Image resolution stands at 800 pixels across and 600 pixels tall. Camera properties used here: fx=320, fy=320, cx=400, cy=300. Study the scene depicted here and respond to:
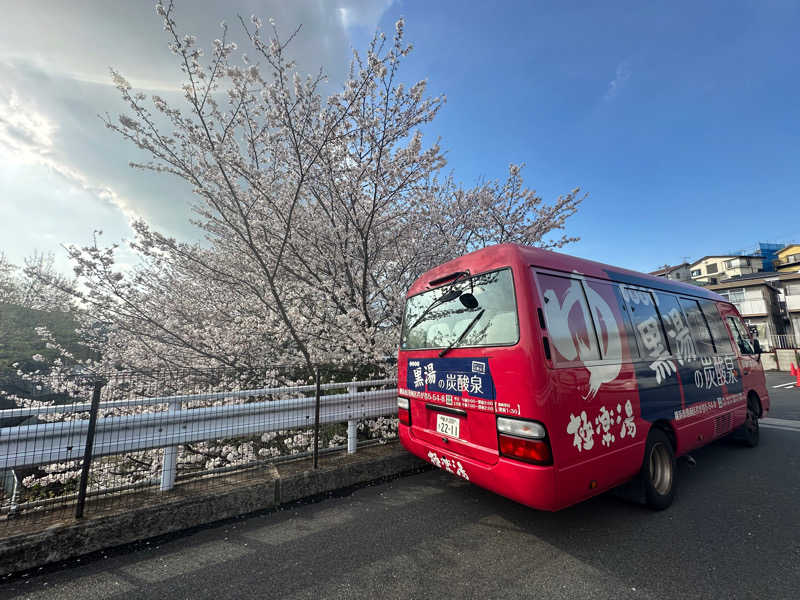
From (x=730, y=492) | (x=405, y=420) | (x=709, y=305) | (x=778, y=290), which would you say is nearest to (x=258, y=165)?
(x=405, y=420)

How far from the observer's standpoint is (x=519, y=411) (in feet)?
7.93

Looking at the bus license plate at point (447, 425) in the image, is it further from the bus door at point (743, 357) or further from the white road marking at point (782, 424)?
the white road marking at point (782, 424)

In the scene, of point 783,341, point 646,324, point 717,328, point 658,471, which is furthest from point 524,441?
point 783,341

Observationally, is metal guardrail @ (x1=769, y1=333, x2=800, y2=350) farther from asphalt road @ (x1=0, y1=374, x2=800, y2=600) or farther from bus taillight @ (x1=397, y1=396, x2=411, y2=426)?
bus taillight @ (x1=397, y1=396, x2=411, y2=426)

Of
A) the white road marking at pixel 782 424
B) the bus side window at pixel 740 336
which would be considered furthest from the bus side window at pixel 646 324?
the white road marking at pixel 782 424

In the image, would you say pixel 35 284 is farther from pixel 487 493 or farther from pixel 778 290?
pixel 778 290

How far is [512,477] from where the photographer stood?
2.43m

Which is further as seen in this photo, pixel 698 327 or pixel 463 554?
pixel 698 327

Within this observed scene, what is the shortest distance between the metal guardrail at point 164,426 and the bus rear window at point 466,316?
4.05ft

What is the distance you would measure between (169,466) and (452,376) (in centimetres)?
282

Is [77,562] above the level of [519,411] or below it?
below

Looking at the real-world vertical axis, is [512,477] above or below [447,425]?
below

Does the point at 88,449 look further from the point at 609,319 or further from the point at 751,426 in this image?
the point at 751,426

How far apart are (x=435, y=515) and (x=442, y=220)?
7.07 metres
